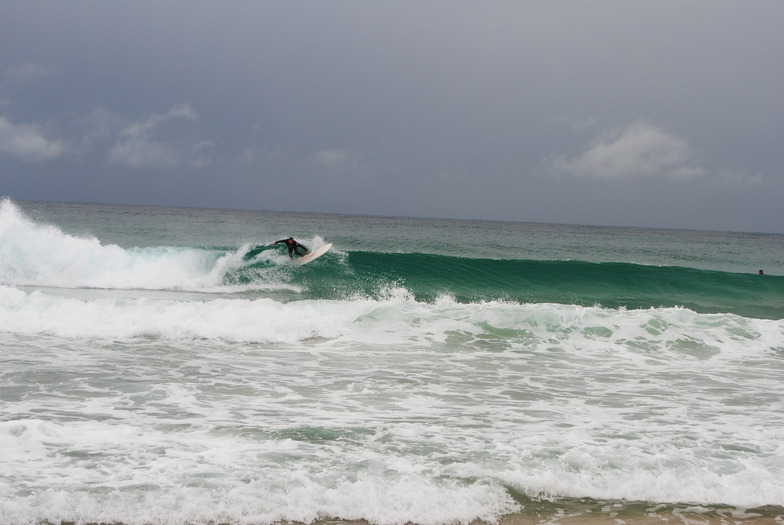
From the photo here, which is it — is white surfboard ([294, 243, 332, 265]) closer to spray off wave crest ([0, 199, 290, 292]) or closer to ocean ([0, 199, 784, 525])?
spray off wave crest ([0, 199, 290, 292])

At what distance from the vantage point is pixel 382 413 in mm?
6969

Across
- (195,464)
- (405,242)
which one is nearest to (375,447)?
(195,464)

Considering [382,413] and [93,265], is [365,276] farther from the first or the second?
[382,413]

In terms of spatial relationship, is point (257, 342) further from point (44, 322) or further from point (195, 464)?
point (195, 464)

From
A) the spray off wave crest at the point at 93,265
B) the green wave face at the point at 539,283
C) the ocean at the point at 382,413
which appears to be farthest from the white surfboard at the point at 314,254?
the ocean at the point at 382,413

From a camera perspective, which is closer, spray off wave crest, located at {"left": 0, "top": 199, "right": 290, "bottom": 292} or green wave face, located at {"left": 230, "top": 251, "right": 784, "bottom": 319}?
spray off wave crest, located at {"left": 0, "top": 199, "right": 290, "bottom": 292}

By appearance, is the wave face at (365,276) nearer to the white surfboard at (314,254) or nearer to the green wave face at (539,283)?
the green wave face at (539,283)

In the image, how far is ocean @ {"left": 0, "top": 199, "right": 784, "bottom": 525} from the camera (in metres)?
4.77

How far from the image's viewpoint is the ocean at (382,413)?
4766 millimetres

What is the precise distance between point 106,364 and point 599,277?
18.8 meters

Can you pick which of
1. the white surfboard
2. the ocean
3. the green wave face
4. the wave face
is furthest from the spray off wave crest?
the ocean

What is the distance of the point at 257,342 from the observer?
11.2 metres

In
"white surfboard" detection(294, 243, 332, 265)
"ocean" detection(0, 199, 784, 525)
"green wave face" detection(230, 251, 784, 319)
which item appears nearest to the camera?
"ocean" detection(0, 199, 784, 525)

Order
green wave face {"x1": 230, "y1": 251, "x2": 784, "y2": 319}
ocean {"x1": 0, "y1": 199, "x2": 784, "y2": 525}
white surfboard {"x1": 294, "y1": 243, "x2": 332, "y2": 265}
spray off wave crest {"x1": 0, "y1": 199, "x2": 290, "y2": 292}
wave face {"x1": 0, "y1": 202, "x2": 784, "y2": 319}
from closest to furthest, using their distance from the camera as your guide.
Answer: ocean {"x1": 0, "y1": 199, "x2": 784, "y2": 525}
spray off wave crest {"x1": 0, "y1": 199, "x2": 290, "y2": 292}
wave face {"x1": 0, "y1": 202, "x2": 784, "y2": 319}
white surfboard {"x1": 294, "y1": 243, "x2": 332, "y2": 265}
green wave face {"x1": 230, "y1": 251, "x2": 784, "y2": 319}
